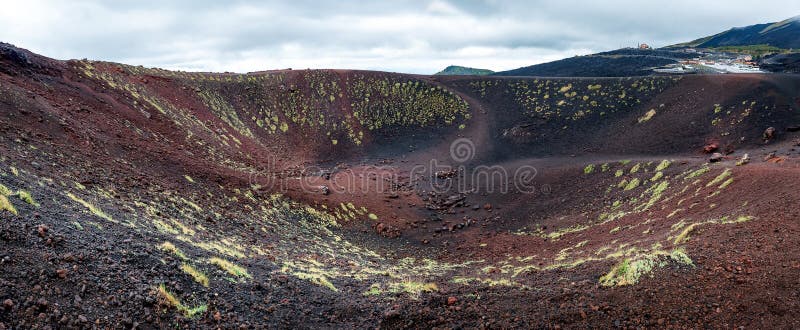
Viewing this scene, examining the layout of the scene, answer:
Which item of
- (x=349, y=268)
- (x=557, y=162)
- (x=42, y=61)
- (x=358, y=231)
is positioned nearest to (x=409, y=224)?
(x=358, y=231)

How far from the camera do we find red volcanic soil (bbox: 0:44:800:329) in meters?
8.30

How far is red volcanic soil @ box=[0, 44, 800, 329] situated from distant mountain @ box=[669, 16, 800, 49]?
360ft

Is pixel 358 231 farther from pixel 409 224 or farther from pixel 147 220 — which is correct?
pixel 147 220

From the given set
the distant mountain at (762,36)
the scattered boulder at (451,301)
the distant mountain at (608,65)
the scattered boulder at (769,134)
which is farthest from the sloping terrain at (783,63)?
the scattered boulder at (451,301)

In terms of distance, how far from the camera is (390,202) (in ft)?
93.8

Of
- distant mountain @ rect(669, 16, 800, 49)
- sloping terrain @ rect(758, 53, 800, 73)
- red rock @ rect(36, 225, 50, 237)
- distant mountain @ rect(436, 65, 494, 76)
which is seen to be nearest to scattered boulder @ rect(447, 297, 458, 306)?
red rock @ rect(36, 225, 50, 237)

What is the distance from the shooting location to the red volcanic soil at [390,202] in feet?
27.2

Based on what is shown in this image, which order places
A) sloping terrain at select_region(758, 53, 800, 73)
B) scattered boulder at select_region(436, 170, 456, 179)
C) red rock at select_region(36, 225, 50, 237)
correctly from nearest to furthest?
1. red rock at select_region(36, 225, 50, 237)
2. scattered boulder at select_region(436, 170, 456, 179)
3. sloping terrain at select_region(758, 53, 800, 73)

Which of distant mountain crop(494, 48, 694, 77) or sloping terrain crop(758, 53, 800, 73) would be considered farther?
distant mountain crop(494, 48, 694, 77)

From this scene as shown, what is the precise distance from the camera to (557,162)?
107ft

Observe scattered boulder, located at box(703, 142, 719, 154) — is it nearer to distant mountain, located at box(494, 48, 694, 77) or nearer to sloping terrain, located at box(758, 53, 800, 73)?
distant mountain, located at box(494, 48, 694, 77)

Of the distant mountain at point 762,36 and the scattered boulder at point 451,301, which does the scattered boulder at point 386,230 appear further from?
the distant mountain at point 762,36

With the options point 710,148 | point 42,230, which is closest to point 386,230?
point 42,230

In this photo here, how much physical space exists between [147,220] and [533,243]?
55.5 ft
